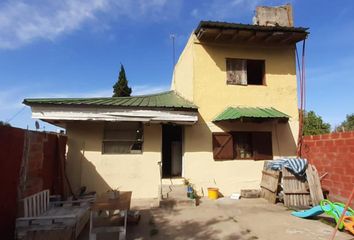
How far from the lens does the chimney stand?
1152 centimetres

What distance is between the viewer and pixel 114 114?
8.68 metres

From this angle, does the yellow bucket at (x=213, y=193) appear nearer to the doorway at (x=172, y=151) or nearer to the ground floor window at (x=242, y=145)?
the ground floor window at (x=242, y=145)

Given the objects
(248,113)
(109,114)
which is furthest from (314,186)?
(109,114)

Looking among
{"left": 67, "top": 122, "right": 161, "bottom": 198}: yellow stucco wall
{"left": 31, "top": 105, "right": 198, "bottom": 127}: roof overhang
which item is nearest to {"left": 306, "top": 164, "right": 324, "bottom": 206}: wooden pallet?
{"left": 31, "top": 105, "right": 198, "bottom": 127}: roof overhang

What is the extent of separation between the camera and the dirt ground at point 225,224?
568 centimetres

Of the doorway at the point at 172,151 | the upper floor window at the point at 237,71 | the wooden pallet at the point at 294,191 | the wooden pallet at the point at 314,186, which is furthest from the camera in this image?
the doorway at the point at 172,151

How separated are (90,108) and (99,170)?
238cm

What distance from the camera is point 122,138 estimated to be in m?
9.58

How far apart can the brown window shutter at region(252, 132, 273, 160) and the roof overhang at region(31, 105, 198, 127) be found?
2.81 meters

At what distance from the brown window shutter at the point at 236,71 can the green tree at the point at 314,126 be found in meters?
15.9

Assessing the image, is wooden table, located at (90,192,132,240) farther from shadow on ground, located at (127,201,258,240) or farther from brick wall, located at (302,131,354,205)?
brick wall, located at (302,131,354,205)

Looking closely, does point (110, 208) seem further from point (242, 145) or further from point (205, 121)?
point (242, 145)

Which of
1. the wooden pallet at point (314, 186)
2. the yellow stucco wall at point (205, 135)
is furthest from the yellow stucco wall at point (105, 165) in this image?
the wooden pallet at point (314, 186)

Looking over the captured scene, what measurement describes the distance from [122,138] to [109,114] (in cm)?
131
